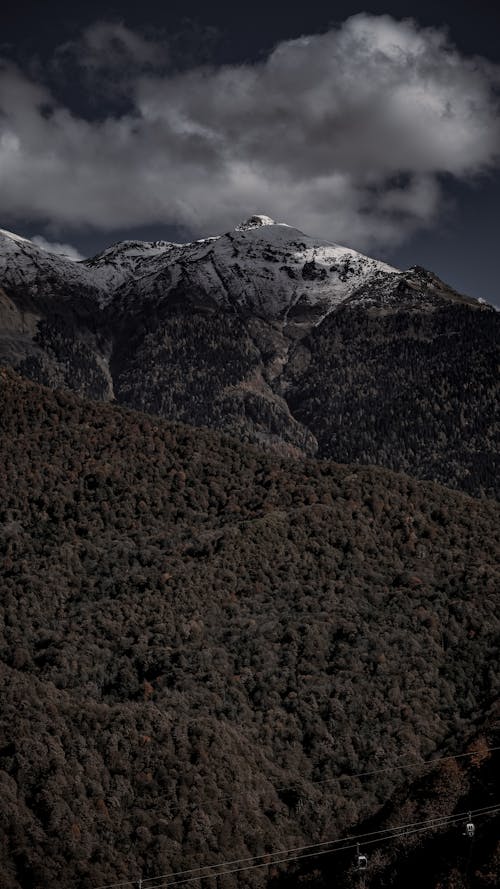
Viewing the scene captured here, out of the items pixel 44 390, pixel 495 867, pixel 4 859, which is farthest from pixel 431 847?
pixel 44 390

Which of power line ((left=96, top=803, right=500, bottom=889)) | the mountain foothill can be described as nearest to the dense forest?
the mountain foothill

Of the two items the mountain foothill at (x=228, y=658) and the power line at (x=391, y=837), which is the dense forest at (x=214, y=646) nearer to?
the mountain foothill at (x=228, y=658)

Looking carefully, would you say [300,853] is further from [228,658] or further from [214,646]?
[214,646]

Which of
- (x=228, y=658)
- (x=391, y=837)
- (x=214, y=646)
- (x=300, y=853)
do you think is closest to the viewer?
(x=391, y=837)

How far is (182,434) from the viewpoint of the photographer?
159500 millimetres

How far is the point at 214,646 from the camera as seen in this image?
351 ft

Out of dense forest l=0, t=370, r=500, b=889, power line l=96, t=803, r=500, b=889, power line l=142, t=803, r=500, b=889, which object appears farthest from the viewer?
dense forest l=0, t=370, r=500, b=889

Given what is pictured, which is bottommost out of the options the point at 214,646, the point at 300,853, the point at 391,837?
the point at 300,853

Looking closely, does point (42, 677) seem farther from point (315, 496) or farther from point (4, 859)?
point (315, 496)

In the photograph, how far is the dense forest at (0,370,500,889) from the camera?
7581cm

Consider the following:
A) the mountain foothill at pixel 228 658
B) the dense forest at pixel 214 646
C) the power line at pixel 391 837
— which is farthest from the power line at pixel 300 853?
the dense forest at pixel 214 646

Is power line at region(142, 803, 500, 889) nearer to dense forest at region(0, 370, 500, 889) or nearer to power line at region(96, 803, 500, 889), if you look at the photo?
power line at region(96, 803, 500, 889)

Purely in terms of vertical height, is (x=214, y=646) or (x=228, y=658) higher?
(x=214, y=646)

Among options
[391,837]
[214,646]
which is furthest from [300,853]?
[214,646]
